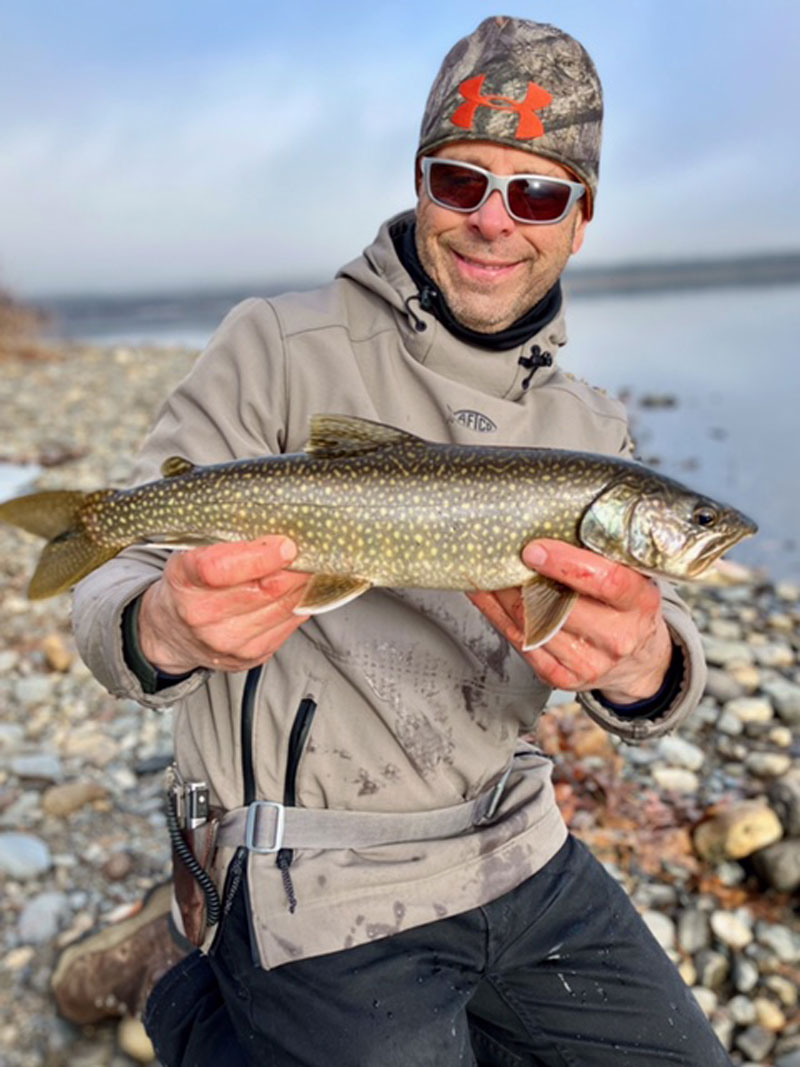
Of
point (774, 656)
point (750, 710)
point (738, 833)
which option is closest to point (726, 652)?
point (774, 656)

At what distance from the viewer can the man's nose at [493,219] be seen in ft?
11.3

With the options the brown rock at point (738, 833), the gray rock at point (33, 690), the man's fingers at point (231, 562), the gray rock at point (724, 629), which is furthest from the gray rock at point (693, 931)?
the gray rock at point (33, 690)

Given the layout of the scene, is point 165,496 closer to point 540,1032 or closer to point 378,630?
point 378,630

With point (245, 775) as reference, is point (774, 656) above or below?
below

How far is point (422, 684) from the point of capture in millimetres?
3162

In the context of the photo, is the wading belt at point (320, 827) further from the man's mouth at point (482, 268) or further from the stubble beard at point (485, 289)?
the man's mouth at point (482, 268)

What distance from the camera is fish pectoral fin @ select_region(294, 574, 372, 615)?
8.88ft

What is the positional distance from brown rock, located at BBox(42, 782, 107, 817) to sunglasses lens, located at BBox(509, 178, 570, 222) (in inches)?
158

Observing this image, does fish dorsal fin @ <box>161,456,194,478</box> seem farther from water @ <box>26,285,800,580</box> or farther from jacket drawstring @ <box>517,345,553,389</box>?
water @ <box>26,285,800,580</box>

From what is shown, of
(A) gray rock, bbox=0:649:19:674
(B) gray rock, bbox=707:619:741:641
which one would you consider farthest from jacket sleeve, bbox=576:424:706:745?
(B) gray rock, bbox=707:619:741:641

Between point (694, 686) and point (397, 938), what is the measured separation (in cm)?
127

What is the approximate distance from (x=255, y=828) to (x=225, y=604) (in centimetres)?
82

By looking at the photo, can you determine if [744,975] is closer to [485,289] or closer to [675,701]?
[675,701]

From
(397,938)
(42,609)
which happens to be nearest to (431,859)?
(397,938)
